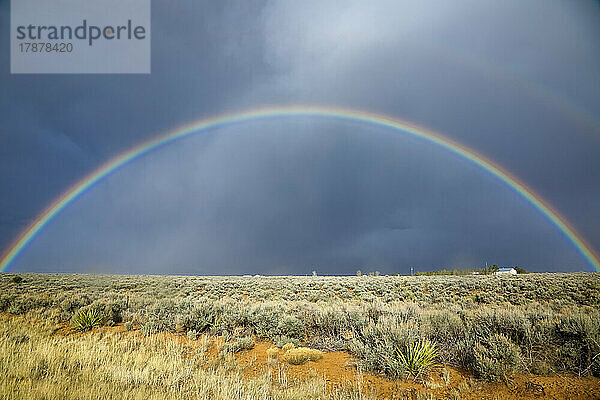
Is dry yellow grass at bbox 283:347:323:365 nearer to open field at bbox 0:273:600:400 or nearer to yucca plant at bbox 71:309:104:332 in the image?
open field at bbox 0:273:600:400

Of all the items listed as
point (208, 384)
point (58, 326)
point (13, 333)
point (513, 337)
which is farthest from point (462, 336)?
point (58, 326)

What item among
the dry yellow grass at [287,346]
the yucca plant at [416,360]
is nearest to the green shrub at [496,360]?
the yucca plant at [416,360]

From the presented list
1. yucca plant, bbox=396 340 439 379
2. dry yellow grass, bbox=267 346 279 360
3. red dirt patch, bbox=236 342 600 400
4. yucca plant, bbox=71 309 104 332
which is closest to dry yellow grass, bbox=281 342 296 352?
dry yellow grass, bbox=267 346 279 360

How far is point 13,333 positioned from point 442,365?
11438 mm

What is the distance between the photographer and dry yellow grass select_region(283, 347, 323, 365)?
8.93m

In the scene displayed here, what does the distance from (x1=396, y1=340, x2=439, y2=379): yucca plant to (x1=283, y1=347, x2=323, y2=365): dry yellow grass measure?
2.11m

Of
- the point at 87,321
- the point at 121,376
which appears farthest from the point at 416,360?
the point at 87,321

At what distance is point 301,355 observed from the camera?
29.7 feet

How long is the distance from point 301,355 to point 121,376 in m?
4.21

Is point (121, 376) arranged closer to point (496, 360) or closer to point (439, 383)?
point (439, 383)

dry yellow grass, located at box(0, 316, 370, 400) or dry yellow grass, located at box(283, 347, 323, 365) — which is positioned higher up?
dry yellow grass, located at box(0, 316, 370, 400)

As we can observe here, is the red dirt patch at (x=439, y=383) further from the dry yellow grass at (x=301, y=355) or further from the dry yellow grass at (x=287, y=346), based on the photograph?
the dry yellow grass at (x=287, y=346)

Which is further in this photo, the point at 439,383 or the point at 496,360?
the point at 496,360

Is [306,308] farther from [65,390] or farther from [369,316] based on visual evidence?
[65,390]
